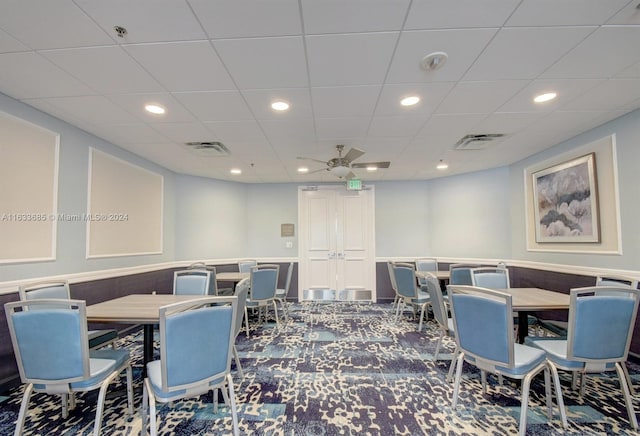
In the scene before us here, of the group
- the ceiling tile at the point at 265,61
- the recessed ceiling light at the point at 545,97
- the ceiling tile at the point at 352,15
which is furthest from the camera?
the recessed ceiling light at the point at 545,97

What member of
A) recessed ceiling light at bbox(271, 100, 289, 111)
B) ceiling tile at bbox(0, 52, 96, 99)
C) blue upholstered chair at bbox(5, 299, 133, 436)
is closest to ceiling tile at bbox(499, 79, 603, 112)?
recessed ceiling light at bbox(271, 100, 289, 111)

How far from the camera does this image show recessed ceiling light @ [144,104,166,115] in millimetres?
2833

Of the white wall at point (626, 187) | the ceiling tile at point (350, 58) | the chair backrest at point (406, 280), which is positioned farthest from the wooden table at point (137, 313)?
the white wall at point (626, 187)

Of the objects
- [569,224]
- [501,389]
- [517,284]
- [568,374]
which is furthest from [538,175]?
[501,389]

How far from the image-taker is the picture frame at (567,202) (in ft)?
11.8

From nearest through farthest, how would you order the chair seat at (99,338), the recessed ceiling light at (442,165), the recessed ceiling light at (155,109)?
the chair seat at (99,338), the recessed ceiling light at (155,109), the recessed ceiling light at (442,165)

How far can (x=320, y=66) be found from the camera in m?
2.21

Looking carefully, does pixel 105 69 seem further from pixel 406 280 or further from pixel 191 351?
pixel 406 280

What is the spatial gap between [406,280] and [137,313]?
3392 mm

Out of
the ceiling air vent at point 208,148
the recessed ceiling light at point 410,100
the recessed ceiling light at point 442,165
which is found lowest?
the recessed ceiling light at point 442,165

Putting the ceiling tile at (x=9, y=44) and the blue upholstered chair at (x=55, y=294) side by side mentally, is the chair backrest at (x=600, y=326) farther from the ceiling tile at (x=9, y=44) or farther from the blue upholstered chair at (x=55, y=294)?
the ceiling tile at (x=9, y=44)

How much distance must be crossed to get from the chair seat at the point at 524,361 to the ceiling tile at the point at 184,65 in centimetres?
308

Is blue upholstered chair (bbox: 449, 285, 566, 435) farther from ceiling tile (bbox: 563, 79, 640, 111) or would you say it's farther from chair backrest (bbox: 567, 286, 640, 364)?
ceiling tile (bbox: 563, 79, 640, 111)

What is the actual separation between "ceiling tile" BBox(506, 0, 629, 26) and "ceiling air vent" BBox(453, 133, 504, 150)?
2.02 meters
